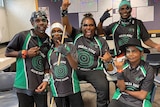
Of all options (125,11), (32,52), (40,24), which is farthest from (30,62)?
(125,11)

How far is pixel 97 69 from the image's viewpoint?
2178 millimetres

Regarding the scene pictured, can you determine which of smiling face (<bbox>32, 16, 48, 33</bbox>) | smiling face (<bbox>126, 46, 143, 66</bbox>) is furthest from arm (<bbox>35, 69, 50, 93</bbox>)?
smiling face (<bbox>126, 46, 143, 66</bbox>)

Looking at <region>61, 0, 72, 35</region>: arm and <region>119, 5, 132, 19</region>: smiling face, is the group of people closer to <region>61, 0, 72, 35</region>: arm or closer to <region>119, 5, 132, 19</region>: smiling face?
<region>61, 0, 72, 35</region>: arm

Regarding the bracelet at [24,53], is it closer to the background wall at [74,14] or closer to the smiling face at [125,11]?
the smiling face at [125,11]

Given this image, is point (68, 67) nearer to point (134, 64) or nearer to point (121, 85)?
point (121, 85)

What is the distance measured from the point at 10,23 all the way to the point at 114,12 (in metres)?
2.17

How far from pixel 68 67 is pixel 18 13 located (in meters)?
2.73

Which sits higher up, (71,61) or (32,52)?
(32,52)

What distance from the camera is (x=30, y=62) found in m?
1.76

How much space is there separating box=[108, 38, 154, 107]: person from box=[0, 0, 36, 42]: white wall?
284 cm

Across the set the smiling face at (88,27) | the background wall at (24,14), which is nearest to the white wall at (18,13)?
the background wall at (24,14)

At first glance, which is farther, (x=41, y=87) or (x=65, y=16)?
(x=65, y=16)

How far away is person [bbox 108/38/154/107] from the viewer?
184 centimetres

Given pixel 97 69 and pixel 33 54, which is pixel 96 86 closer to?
pixel 97 69
